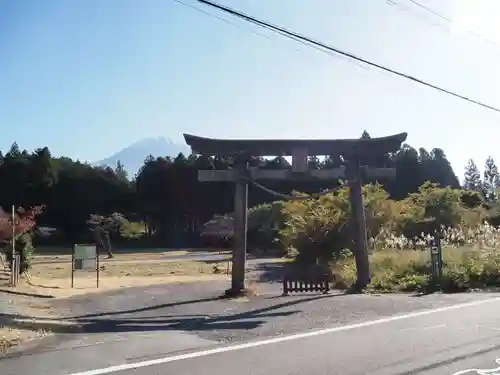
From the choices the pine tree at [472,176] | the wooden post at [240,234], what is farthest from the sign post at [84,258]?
the pine tree at [472,176]

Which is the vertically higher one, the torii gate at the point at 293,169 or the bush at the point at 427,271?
the torii gate at the point at 293,169

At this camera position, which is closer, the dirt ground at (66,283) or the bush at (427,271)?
the dirt ground at (66,283)

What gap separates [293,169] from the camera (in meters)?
15.2

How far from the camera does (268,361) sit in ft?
21.8

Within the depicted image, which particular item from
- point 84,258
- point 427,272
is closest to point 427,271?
point 427,272

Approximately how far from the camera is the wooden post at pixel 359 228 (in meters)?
15.2

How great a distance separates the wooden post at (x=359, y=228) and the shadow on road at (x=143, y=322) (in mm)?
4438

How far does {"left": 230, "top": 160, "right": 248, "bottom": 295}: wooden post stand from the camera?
577 inches

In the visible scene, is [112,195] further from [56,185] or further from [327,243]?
[327,243]

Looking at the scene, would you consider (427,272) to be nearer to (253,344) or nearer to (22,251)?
(253,344)

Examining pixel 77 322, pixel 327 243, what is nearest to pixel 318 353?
pixel 77 322

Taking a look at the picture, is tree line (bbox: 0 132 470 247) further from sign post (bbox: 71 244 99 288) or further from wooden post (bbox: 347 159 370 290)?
wooden post (bbox: 347 159 370 290)

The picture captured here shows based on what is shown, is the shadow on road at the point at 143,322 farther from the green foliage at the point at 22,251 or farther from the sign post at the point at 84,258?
the green foliage at the point at 22,251

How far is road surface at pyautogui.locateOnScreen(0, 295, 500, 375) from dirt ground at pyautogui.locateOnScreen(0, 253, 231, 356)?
1392 mm
